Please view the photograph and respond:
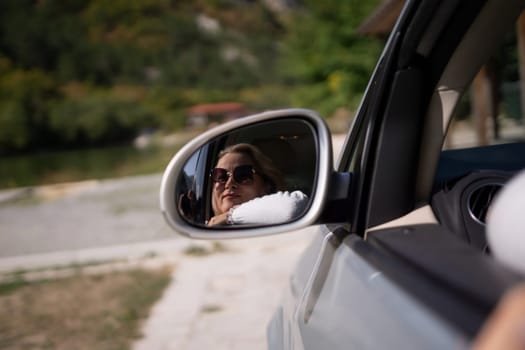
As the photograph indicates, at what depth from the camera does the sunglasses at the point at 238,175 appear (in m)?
1.26

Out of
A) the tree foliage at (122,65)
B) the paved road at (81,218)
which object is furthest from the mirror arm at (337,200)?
the tree foliage at (122,65)

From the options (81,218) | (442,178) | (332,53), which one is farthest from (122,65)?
(442,178)

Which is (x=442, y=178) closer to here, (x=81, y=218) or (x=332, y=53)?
(x=81, y=218)

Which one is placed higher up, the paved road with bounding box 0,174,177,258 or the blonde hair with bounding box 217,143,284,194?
the blonde hair with bounding box 217,143,284,194

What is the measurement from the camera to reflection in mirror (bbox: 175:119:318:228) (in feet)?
4.15

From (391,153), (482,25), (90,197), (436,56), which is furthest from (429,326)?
(90,197)

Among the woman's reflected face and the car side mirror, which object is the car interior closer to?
the car side mirror

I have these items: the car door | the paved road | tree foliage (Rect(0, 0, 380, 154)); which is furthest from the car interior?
tree foliage (Rect(0, 0, 380, 154))

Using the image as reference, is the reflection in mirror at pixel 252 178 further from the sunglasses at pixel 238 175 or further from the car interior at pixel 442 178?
the car interior at pixel 442 178

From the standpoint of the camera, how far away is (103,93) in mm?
49094

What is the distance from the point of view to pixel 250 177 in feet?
4.12

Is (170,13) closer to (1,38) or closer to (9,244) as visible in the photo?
(1,38)

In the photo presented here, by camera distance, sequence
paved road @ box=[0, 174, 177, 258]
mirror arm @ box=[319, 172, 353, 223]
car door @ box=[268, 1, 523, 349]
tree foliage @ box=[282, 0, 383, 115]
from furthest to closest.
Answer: tree foliage @ box=[282, 0, 383, 115], paved road @ box=[0, 174, 177, 258], mirror arm @ box=[319, 172, 353, 223], car door @ box=[268, 1, 523, 349]

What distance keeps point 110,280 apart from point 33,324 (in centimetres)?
114
